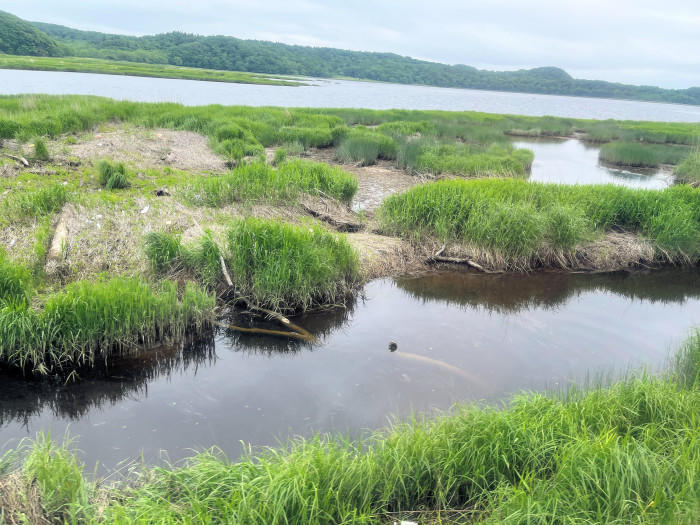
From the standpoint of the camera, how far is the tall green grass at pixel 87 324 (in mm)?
5559

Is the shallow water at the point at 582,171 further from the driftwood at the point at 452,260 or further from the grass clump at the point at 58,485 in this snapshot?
the grass clump at the point at 58,485

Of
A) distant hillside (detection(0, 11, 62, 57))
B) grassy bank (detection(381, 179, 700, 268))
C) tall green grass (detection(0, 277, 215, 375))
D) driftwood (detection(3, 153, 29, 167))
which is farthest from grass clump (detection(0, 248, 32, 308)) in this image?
distant hillside (detection(0, 11, 62, 57))

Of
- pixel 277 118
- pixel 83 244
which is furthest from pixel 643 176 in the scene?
pixel 83 244

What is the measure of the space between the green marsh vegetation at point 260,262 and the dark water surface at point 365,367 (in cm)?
51

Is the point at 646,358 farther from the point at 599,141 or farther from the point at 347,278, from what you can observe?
the point at 599,141

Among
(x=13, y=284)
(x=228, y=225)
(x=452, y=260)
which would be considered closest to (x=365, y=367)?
(x=228, y=225)

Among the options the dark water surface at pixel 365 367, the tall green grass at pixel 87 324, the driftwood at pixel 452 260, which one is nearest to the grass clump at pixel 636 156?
the dark water surface at pixel 365 367

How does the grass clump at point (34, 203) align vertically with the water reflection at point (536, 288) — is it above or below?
above

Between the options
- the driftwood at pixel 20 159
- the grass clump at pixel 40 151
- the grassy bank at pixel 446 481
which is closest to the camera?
the grassy bank at pixel 446 481

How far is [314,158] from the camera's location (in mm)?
17172

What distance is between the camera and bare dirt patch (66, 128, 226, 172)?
43.3ft

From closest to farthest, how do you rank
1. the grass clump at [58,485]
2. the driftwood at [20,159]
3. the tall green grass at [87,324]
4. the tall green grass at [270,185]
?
the grass clump at [58,485]
the tall green grass at [87,324]
the tall green grass at [270,185]
the driftwood at [20,159]

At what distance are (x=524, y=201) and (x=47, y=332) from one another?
9.11 meters

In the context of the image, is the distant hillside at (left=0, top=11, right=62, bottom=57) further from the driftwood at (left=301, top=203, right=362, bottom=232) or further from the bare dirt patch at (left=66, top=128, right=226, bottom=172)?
the driftwood at (left=301, top=203, right=362, bottom=232)
